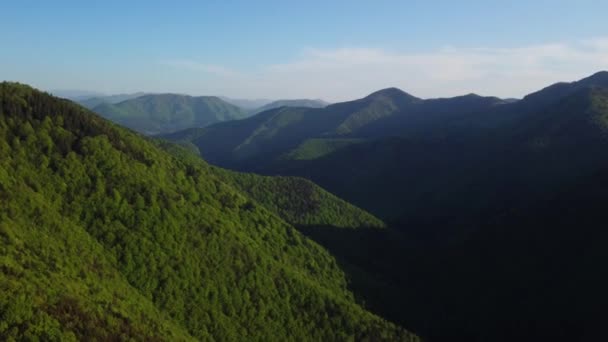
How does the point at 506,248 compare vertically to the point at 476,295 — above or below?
above

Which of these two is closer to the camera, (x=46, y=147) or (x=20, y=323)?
(x=20, y=323)

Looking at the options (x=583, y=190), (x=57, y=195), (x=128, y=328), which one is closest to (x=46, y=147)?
(x=57, y=195)

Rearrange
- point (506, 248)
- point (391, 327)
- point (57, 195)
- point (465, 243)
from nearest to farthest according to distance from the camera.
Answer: point (57, 195) < point (391, 327) < point (506, 248) < point (465, 243)

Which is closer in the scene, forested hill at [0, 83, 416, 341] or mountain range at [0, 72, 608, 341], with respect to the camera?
forested hill at [0, 83, 416, 341]

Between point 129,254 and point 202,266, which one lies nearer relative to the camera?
point 129,254

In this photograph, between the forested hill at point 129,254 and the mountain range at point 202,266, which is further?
the mountain range at point 202,266

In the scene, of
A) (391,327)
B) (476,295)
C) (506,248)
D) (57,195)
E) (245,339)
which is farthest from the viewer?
(506,248)

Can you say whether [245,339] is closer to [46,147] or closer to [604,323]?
[46,147]

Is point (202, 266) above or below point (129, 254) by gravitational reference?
below
